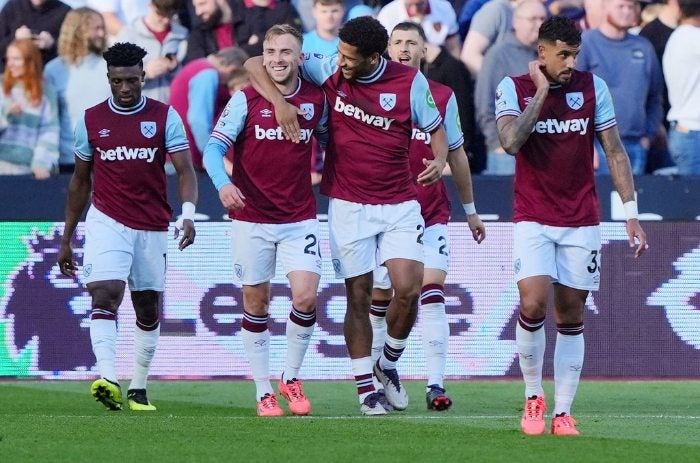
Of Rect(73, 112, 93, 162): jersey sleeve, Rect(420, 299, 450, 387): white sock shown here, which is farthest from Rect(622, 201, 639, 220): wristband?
Rect(73, 112, 93, 162): jersey sleeve

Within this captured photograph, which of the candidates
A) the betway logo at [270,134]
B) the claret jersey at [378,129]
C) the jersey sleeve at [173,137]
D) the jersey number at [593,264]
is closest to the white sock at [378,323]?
the claret jersey at [378,129]

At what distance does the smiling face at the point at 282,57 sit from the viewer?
904 cm

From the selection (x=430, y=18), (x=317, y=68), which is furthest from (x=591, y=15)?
(x=317, y=68)

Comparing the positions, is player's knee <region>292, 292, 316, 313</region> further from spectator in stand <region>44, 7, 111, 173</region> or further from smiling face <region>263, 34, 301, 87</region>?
spectator in stand <region>44, 7, 111, 173</region>

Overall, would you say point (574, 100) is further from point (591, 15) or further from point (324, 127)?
point (591, 15)

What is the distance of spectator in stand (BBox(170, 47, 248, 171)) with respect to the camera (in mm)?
13383

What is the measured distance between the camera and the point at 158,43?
45.3 ft

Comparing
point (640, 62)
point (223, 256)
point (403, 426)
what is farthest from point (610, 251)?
point (403, 426)

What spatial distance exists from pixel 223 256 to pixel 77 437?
→ 15.0ft

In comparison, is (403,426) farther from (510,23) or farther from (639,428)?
(510,23)

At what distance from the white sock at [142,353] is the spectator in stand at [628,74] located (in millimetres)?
5477

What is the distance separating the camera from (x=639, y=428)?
28.3ft

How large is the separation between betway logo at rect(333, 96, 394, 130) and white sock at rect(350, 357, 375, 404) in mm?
1461

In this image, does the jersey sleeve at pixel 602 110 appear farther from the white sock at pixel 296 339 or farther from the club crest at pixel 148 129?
the club crest at pixel 148 129
